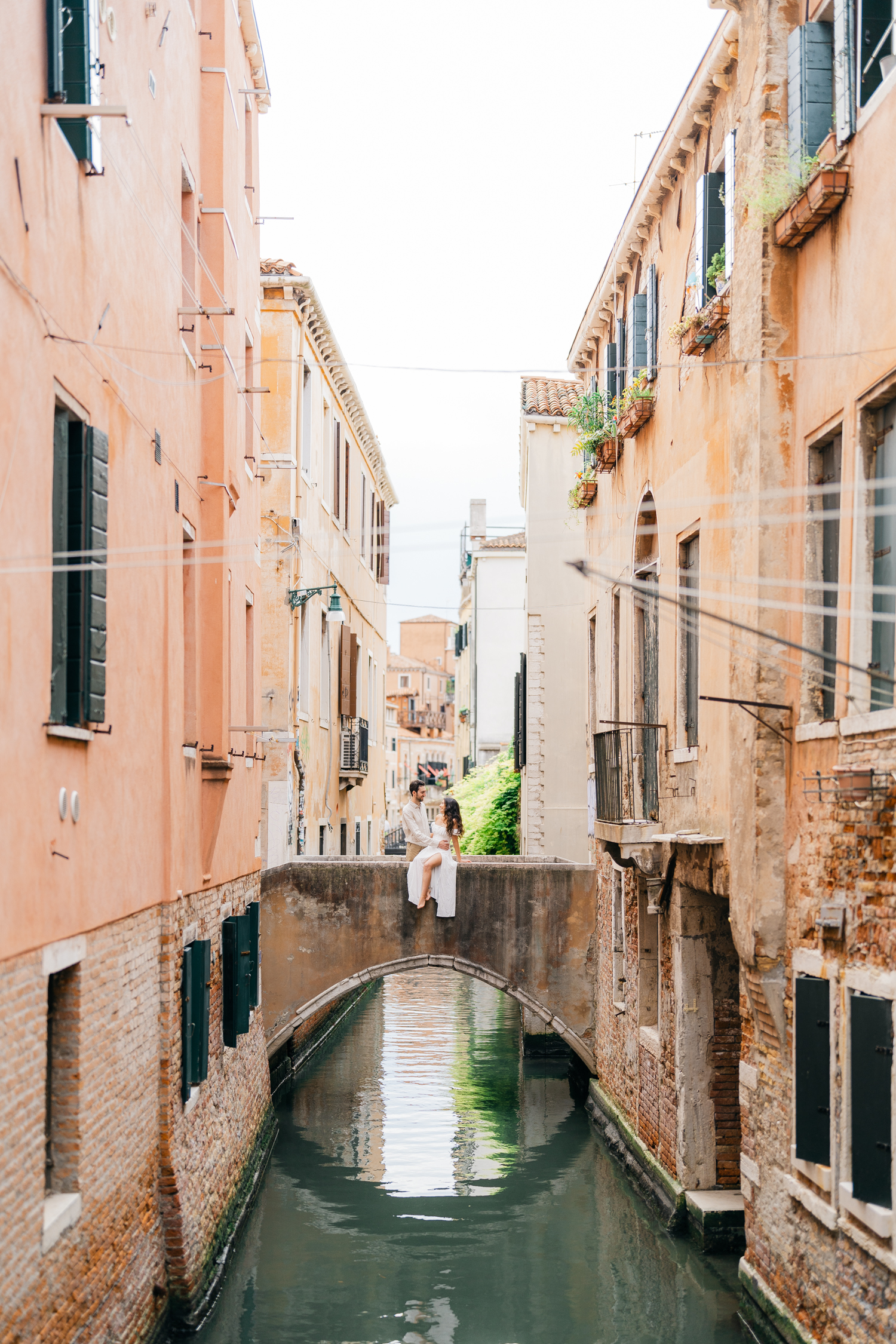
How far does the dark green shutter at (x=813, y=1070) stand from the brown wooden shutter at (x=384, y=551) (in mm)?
22414

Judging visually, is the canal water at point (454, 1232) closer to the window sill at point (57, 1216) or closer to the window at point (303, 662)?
the window sill at point (57, 1216)

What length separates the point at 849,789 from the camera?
713cm

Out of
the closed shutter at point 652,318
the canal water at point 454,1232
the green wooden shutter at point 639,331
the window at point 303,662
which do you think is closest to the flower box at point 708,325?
the closed shutter at point 652,318

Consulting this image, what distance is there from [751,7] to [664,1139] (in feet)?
27.3

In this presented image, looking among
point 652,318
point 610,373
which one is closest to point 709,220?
point 652,318

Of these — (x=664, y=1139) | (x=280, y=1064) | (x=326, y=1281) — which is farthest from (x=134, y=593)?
(x=280, y=1064)

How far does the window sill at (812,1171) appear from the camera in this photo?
761cm

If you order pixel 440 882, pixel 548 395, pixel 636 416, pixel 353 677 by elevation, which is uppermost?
pixel 548 395

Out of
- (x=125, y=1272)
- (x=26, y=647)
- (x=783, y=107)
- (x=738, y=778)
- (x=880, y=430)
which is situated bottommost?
(x=125, y=1272)

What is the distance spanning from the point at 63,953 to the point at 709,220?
670 centimetres

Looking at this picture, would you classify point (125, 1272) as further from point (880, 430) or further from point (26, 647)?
point (880, 430)

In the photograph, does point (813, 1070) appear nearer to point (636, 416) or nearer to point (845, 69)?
point (845, 69)

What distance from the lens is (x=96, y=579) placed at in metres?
7.14

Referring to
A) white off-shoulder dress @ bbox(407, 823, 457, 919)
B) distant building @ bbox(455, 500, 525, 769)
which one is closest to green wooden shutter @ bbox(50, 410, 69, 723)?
white off-shoulder dress @ bbox(407, 823, 457, 919)
